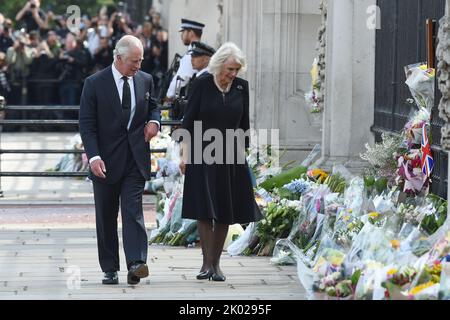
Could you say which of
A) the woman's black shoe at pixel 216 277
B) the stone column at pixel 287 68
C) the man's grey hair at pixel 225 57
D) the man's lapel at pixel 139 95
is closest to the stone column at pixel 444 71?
the man's grey hair at pixel 225 57

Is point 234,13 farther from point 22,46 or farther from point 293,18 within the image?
point 22,46

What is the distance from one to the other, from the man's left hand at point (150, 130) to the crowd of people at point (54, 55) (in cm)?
1931

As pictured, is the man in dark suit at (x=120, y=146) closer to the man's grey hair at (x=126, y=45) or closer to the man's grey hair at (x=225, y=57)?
the man's grey hair at (x=126, y=45)

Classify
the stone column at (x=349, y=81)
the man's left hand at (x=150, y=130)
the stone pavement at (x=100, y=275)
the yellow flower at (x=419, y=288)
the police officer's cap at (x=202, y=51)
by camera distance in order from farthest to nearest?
the police officer's cap at (x=202, y=51) → the stone column at (x=349, y=81) → the man's left hand at (x=150, y=130) → the stone pavement at (x=100, y=275) → the yellow flower at (x=419, y=288)

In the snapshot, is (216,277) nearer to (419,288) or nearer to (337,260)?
(337,260)

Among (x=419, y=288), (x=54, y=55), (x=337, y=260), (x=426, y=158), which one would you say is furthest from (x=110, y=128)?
(x=54, y=55)

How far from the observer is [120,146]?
10.3 m

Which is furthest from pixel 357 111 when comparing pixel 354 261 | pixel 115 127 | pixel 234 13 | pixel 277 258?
pixel 234 13

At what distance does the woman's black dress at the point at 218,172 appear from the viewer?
10414 millimetres

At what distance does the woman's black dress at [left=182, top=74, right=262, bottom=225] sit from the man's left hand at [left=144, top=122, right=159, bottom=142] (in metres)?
0.22

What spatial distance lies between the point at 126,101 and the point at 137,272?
1.23m

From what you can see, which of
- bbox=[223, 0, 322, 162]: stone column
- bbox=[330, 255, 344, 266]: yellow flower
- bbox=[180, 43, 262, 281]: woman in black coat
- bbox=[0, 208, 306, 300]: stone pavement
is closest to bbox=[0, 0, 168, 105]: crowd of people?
bbox=[223, 0, 322, 162]: stone column

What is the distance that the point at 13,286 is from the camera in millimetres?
10297

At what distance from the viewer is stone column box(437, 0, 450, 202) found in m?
9.41
